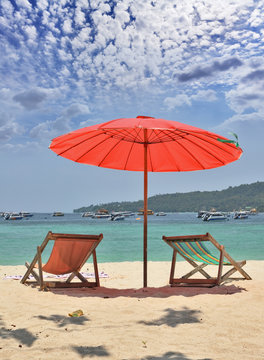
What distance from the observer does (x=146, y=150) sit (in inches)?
A: 214

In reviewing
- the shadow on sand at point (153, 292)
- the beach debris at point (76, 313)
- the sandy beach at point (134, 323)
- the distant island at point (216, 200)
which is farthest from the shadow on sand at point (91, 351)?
the distant island at point (216, 200)

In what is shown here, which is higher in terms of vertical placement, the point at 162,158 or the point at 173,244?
the point at 162,158

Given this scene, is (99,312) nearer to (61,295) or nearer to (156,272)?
(61,295)

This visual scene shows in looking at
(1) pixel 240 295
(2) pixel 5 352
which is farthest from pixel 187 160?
(2) pixel 5 352

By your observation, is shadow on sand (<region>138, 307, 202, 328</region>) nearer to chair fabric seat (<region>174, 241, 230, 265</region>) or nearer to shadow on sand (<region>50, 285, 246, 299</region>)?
shadow on sand (<region>50, 285, 246, 299</region>)

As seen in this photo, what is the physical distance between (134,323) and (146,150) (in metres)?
2.66

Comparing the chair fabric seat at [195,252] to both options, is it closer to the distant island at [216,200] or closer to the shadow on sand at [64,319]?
the shadow on sand at [64,319]

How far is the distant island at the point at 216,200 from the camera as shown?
96562mm

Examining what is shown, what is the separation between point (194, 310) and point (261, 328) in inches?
30.6

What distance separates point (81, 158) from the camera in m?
5.83

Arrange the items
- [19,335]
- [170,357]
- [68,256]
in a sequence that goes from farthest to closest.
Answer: [68,256] → [19,335] → [170,357]

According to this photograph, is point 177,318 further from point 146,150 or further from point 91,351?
point 146,150

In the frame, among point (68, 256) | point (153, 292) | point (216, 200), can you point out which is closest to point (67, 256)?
point (68, 256)

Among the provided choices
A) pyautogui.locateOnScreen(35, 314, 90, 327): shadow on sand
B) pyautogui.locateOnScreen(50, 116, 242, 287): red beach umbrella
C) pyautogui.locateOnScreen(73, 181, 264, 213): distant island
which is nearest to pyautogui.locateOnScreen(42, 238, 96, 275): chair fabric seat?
pyautogui.locateOnScreen(50, 116, 242, 287): red beach umbrella
